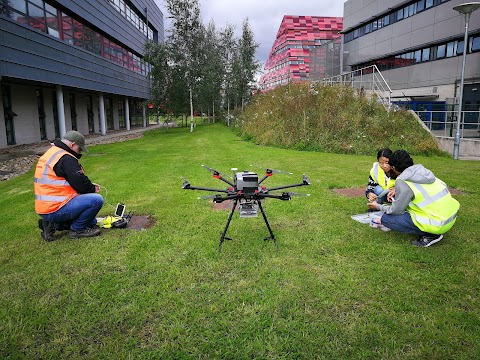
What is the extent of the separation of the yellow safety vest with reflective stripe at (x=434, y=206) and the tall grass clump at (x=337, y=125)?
1021 centimetres

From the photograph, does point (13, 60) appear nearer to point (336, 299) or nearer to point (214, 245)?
point (214, 245)

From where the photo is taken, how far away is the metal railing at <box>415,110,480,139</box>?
15.7 metres

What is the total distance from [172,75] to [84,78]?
25.9 feet

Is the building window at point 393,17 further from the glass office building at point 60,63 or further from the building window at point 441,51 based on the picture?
the glass office building at point 60,63

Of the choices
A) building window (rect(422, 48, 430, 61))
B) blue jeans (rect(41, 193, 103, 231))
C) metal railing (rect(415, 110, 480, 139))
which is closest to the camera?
blue jeans (rect(41, 193, 103, 231))

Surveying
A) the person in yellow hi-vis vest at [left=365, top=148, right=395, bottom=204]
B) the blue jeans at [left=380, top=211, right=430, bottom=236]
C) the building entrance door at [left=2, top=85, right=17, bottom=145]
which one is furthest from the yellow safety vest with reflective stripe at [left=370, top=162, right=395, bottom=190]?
the building entrance door at [left=2, top=85, right=17, bottom=145]

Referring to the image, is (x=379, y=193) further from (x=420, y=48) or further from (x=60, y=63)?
(x=420, y=48)

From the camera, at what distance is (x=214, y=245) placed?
4.75 metres

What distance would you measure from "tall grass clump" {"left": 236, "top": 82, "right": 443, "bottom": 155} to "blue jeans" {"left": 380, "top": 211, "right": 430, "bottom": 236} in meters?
9.99

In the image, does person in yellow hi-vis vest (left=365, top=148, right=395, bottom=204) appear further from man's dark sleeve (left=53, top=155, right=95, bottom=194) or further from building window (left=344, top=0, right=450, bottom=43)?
building window (left=344, top=0, right=450, bottom=43)

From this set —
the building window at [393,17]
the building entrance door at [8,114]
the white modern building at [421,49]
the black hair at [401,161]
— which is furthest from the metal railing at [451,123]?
the building entrance door at [8,114]

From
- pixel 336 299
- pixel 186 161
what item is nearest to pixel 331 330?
pixel 336 299

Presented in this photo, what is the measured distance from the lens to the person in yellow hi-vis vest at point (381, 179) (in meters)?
5.39

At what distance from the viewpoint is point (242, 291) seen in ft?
11.7
